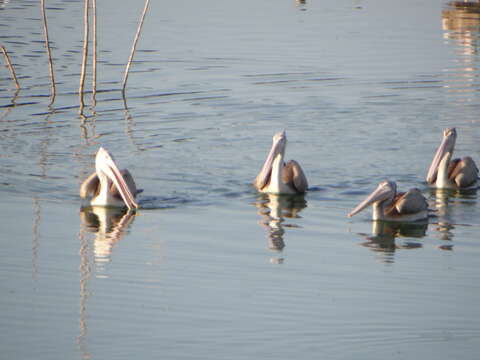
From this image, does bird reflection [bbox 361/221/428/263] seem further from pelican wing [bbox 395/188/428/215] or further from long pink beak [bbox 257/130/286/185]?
long pink beak [bbox 257/130/286/185]

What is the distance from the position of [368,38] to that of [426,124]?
960 centimetres

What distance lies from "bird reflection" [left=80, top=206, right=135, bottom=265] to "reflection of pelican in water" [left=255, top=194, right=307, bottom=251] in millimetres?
1457

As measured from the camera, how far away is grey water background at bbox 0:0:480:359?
766 cm

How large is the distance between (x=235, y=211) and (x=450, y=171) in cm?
289

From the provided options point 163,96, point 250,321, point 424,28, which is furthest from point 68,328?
point 424,28

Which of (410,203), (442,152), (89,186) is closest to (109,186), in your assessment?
(89,186)

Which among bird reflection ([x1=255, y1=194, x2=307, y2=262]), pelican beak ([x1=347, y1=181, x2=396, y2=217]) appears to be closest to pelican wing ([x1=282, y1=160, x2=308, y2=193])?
bird reflection ([x1=255, y1=194, x2=307, y2=262])

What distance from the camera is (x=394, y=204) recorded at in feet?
36.7

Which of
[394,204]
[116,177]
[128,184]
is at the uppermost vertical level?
[116,177]

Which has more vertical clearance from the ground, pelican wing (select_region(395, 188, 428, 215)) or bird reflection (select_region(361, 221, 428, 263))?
pelican wing (select_region(395, 188, 428, 215))

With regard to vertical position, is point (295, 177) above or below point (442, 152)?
below

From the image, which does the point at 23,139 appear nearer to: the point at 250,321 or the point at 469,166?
the point at 469,166

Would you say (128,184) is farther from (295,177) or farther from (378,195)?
(378,195)

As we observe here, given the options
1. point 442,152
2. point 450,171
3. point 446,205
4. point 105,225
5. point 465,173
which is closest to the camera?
point 105,225
